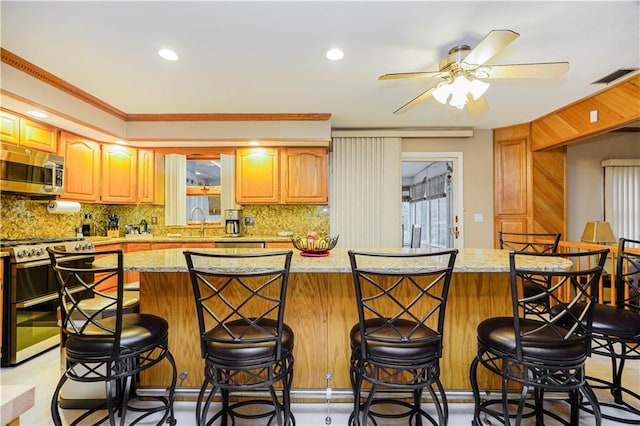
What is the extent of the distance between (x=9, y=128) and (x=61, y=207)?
887 millimetres

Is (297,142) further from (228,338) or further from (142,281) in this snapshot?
(228,338)

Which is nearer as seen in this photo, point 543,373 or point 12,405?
point 12,405

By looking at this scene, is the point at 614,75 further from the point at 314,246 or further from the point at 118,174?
the point at 118,174

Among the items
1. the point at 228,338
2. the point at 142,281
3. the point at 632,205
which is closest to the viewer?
the point at 228,338

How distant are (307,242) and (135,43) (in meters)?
1.90

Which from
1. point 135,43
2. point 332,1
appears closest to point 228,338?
point 332,1

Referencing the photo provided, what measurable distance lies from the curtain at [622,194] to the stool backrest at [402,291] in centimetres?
418

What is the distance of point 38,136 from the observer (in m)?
3.22

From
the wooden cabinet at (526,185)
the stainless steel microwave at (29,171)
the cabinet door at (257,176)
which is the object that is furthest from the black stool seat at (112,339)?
the wooden cabinet at (526,185)

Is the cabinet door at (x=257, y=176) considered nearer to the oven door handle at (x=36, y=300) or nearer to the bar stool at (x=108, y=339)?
the oven door handle at (x=36, y=300)

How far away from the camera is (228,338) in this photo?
1536 mm

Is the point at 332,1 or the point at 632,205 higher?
the point at 332,1

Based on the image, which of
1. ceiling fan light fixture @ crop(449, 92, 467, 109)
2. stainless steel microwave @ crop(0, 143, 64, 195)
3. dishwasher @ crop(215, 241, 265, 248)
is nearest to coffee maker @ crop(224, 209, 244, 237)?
dishwasher @ crop(215, 241, 265, 248)

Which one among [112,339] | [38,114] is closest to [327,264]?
[112,339]
